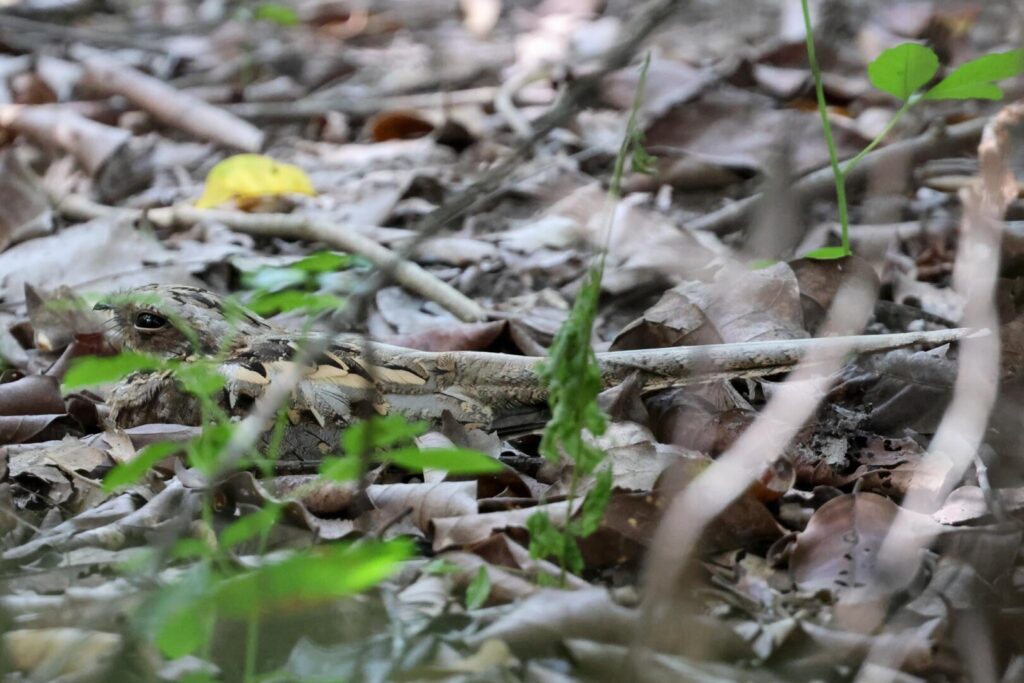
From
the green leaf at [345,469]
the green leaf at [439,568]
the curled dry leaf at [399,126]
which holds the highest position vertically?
the green leaf at [345,469]

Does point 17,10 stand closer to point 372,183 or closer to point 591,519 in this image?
point 372,183

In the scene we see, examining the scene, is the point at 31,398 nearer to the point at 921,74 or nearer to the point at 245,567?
the point at 245,567

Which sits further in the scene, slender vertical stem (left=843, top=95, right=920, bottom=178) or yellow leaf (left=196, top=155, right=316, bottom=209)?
yellow leaf (left=196, top=155, right=316, bottom=209)

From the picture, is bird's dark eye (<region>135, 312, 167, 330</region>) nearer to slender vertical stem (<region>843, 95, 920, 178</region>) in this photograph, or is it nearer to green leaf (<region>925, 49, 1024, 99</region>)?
slender vertical stem (<region>843, 95, 920, 178</region>)

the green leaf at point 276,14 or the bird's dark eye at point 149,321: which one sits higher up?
the bird's dark eye at point 149,321

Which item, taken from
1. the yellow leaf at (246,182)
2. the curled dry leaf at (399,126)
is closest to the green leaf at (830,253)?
the yellow leaf at (246,182)

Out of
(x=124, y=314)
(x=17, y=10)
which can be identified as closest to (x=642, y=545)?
(x=124, y=314)

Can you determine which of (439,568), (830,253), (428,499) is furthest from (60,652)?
(830,253)

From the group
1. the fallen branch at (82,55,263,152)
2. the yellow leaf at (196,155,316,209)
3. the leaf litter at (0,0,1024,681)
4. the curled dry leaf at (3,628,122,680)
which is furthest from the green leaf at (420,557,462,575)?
the fallen branch at (82,55,263,152)

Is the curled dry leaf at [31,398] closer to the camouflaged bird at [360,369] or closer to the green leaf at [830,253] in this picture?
the camouflaged bird at [360,369]
